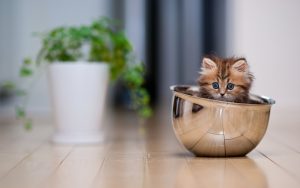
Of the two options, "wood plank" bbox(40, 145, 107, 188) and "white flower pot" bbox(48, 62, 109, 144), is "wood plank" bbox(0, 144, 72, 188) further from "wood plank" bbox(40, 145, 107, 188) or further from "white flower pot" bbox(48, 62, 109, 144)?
"white flower pot" bbox(48, 62, 109, 144)

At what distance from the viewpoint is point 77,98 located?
7.88 feet

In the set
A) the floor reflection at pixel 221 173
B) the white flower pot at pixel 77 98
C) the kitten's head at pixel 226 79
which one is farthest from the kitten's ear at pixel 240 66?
the white flower pot at pixel 77 98

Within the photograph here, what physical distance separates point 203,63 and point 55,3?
4696 millimetres

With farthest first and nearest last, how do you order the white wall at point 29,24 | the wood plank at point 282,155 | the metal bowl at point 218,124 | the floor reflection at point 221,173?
the white wall at point 29,24, the metal bowl at point 218,124, the wood plank at point 282,155, the floor reflection at point 221,173

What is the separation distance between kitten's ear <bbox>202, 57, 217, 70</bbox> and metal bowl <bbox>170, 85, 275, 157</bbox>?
0.10m

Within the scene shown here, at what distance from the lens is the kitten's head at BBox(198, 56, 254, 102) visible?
1.78m

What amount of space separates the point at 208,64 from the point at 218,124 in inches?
7.5

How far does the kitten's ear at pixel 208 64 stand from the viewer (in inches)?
70.9

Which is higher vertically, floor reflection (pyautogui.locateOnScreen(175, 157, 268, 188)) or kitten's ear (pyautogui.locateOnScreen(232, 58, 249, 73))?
kitten's ear (pyautogui.locateOnScreen(232, 58, 249, 73))

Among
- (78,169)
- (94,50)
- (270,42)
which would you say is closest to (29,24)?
(270,42)

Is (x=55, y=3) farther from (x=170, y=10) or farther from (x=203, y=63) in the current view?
(x=203, y=63)

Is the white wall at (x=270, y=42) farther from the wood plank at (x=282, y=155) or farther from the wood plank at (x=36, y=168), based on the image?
the wood plank at (x=36, y=168)

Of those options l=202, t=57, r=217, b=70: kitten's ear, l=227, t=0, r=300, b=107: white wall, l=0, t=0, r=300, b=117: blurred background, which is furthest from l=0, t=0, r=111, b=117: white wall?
l=202, t=57, r=217, b=70: kitten's ear

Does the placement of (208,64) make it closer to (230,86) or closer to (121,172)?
(230,86)
